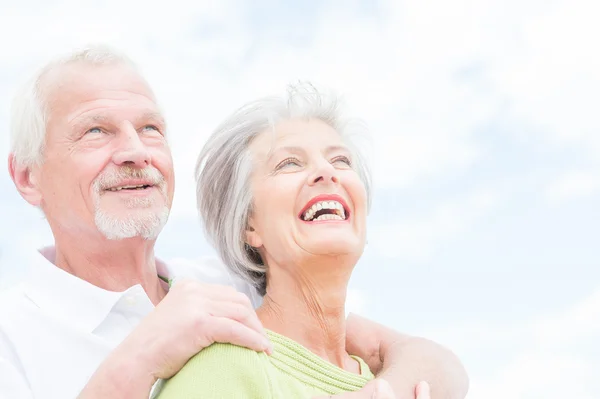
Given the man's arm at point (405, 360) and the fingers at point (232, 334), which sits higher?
the man's arm at point (405, 360)

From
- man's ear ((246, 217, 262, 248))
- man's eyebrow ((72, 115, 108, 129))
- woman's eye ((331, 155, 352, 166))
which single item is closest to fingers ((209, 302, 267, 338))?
man's ear ((246, 217, 262, 248))

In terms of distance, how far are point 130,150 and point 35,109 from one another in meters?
0.60

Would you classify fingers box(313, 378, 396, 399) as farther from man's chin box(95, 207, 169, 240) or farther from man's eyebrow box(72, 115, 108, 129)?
man's eyebrow box(72, 115, 108, 129)

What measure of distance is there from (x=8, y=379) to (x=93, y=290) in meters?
0.62

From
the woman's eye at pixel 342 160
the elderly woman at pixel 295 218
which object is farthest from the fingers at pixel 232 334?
the woman's eye at pixel 342 160

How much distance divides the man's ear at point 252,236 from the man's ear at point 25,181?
1336 mm

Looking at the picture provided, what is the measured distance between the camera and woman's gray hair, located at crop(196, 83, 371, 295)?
3.10 m

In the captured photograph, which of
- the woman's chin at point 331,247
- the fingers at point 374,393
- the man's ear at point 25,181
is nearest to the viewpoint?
the fingers at point 374,393

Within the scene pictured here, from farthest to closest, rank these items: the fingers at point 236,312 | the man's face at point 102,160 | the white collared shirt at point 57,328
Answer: the man's face at point 102,160, the white collared shirt at point 57,328, the fingers at point 236,312

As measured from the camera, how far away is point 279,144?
306 cm

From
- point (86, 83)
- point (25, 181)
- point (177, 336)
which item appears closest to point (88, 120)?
point (86, 83)

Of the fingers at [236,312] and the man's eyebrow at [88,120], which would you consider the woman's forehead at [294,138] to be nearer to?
the fingers at [236,312]

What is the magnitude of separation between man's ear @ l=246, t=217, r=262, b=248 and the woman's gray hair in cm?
2

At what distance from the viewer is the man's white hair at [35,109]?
3.73 m
